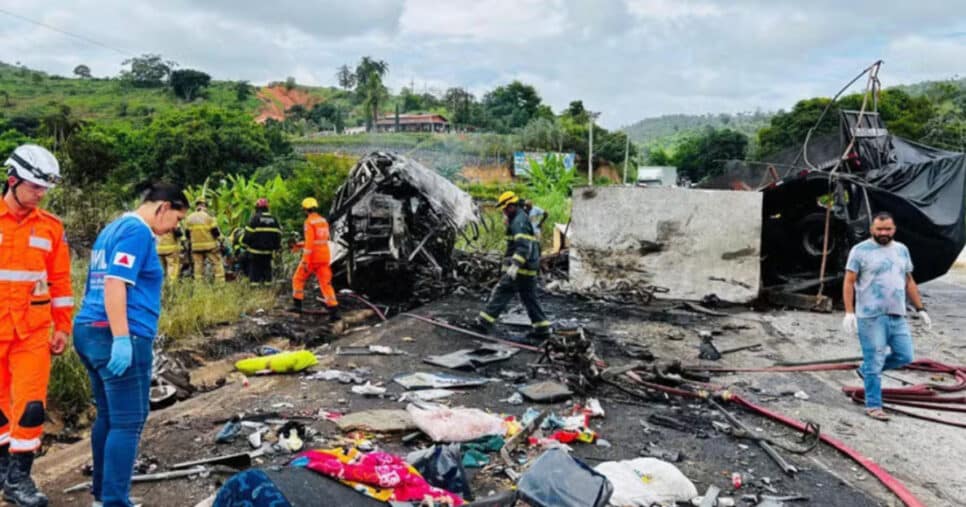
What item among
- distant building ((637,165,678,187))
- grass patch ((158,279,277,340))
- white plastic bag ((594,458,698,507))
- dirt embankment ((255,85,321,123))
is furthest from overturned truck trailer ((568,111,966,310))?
dirt embankment ((255,85,321,123))

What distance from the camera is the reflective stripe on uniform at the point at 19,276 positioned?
3.45m

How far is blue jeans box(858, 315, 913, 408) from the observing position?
17.4 ft

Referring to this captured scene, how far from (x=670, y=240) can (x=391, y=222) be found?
464 centimetres

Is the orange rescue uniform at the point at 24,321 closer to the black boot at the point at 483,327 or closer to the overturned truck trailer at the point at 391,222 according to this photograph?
the black boot at the point at 483,327

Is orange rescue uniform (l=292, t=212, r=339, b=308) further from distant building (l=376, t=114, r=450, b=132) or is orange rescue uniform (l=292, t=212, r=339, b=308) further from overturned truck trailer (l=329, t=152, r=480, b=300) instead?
distant building (l=376, t=114, r=450, b=132)

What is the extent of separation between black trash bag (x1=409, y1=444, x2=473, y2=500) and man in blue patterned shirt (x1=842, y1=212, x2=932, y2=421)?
144 inches

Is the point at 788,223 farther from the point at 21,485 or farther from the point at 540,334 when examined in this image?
the point at 21,485

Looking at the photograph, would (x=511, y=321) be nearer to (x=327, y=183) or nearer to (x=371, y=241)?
(x=371, y=241)

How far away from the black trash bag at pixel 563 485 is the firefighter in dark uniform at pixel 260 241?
318 inches

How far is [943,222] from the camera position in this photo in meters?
9.58

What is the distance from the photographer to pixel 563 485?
3.25 m

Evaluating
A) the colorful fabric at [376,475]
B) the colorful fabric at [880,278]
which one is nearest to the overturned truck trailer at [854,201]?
the colorful fabric at [880,278]

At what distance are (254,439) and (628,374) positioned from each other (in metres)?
3.31

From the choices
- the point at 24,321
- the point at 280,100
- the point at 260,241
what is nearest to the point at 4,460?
the point at 24,321
